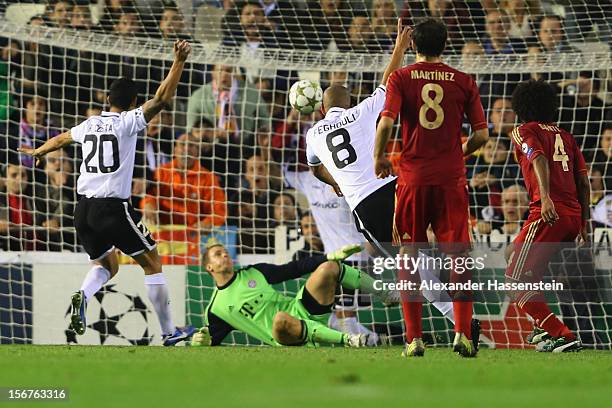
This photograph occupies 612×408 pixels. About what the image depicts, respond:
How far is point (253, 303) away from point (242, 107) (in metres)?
3.48

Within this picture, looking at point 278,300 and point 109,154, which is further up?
point 109,154

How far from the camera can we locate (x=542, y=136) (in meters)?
7.73

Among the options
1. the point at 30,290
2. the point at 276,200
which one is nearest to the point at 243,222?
the point at 276,200

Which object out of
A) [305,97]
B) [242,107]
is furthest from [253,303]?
[242,107]

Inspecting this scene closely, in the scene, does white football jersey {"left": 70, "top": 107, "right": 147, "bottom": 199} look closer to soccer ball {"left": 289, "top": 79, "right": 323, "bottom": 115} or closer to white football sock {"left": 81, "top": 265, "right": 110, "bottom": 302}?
white football sock {"left": 81, "top": 265, "right": 110, "bottom": 302}

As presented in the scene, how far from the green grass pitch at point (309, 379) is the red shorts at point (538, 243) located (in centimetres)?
65

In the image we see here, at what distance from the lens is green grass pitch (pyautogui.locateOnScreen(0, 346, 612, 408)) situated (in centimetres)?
403

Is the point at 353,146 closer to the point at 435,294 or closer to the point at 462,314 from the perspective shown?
the point at 435,294

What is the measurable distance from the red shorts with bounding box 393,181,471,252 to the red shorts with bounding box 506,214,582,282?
4.18 feet

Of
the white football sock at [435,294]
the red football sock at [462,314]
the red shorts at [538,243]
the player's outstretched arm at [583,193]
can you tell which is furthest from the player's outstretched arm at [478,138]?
the player's outstretched arm at [583,193]

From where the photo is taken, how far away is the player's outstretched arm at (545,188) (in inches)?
289

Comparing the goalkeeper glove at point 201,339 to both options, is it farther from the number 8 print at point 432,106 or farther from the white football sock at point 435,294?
the number 8 print at point 432,106

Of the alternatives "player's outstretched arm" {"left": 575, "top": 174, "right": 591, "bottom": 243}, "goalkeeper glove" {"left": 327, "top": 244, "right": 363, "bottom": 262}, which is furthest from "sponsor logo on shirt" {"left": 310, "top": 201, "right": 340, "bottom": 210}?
"player's outstretched arm" {"left": 575, "top": 174, "right": 591, "bottom": 243}

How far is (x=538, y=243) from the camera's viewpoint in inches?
308
